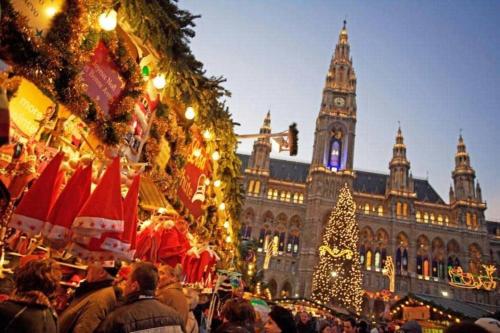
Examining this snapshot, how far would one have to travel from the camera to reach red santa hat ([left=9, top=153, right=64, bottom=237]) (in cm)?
250

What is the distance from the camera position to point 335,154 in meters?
44.7

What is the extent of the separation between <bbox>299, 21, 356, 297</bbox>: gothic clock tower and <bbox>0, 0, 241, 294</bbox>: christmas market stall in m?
35.2

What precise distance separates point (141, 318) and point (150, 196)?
278 cm

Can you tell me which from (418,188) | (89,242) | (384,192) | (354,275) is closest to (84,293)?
(89,242)

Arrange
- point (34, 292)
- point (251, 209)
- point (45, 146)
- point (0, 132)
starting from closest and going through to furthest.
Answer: point (0, 132)
point (34, 292)
point (45, 146)
point (251, 209)

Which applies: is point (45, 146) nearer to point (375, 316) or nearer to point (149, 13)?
point (149, 13)

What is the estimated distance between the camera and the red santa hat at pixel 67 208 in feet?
8.55

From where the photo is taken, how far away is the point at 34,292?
2086mm

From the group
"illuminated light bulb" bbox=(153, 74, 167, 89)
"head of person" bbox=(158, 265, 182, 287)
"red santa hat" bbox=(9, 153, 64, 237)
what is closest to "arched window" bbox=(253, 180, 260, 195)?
"illuminated light bulb" bbox=(153, 74, 167, 89)

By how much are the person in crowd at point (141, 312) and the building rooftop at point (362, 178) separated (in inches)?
1770

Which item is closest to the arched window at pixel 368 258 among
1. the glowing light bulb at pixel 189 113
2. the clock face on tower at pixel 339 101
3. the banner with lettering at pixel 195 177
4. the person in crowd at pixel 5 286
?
the clock face on tower at pixel 339 101

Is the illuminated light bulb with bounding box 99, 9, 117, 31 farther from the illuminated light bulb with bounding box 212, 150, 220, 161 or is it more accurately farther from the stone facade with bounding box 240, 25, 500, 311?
the stone facade with bounding box 240, 25, 500, 311

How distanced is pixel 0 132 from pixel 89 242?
4.28ft

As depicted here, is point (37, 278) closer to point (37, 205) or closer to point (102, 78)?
point (37, 205)
